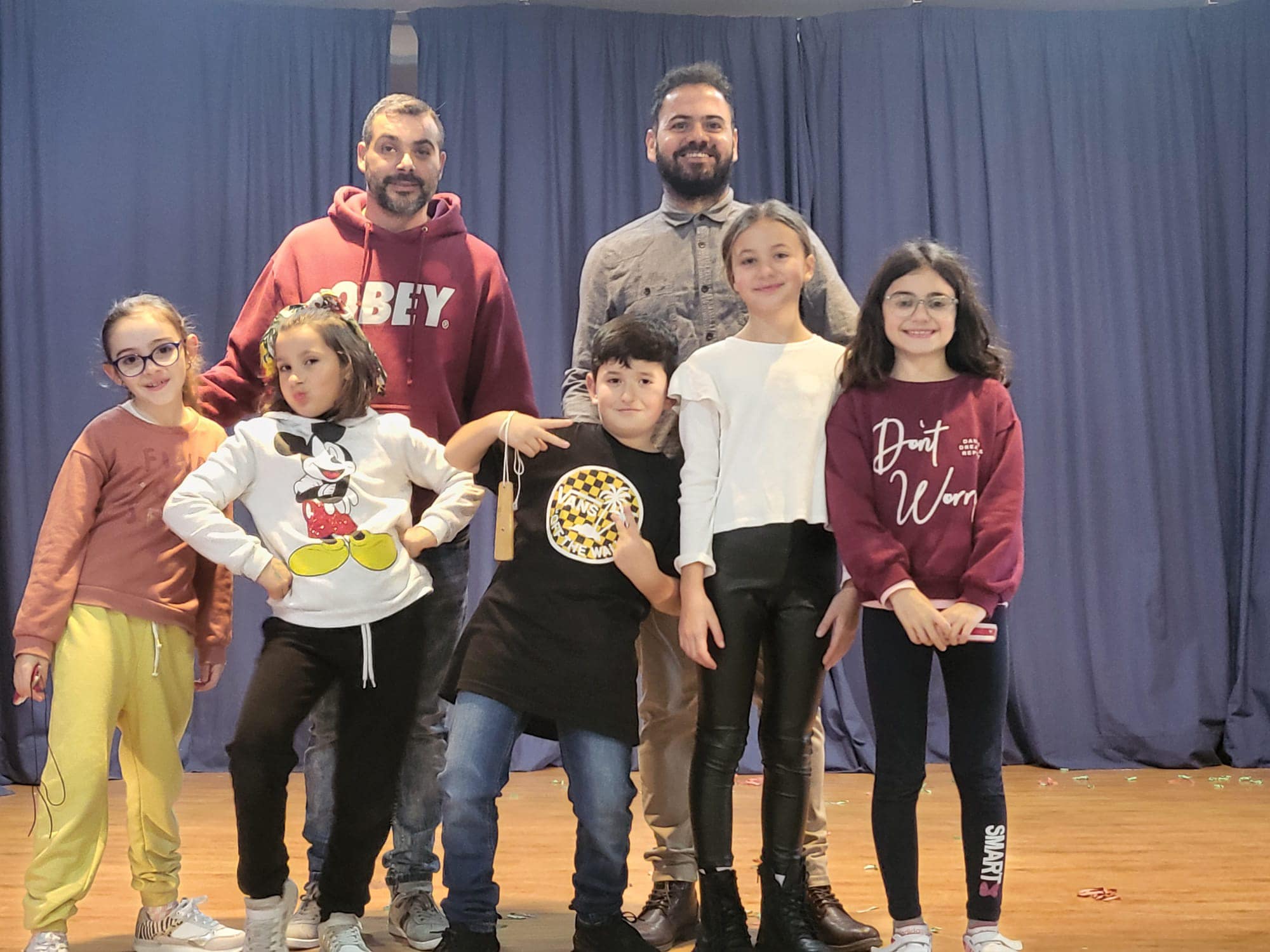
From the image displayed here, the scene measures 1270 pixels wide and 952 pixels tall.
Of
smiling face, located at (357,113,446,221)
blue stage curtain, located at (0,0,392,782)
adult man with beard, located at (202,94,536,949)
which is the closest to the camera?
adult man with beard, located at (202,94,536,949)

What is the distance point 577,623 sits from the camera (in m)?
2.15

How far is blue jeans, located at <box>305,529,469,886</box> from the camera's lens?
92.8 inches

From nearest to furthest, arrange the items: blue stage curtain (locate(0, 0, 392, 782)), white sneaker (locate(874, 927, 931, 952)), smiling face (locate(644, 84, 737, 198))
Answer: white sneaker (locate(874, 927, 931, 952)) → smiling face (locate(644, 84, 737, 198)) → blue stage curtain (locate(0, 0, 392, 782))

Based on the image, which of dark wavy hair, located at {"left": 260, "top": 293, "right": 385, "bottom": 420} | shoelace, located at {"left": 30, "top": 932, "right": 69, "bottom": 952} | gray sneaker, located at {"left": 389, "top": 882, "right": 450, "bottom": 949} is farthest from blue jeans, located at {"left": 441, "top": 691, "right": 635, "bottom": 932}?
shoelace, located at {"left": 30, "top": 932, "right": 69, "bottom": 952}

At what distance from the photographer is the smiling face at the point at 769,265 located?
225cm

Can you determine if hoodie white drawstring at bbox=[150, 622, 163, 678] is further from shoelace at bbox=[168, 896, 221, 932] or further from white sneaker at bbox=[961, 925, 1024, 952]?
white sneaker at bbox=[961, 925, 1024, 952]

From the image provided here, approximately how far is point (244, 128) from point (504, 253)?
108 centimetres

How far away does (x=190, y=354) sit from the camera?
8.09 feet

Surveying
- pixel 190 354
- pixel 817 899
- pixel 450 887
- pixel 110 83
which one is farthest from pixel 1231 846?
pixel 110 83

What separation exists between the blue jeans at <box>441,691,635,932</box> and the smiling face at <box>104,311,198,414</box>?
87 cm

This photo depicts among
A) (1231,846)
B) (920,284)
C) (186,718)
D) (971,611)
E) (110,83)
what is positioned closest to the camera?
(971,611)

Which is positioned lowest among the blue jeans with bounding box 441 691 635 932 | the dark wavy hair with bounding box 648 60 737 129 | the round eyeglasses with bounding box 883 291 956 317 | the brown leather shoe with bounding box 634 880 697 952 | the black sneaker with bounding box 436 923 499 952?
the brown leather shoe with bounding box 634 880 697 952

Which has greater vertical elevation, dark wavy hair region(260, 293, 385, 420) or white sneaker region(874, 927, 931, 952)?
dark wavy hair region(260, 293, 385, 420)

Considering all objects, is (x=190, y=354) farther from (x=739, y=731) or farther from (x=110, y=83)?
(x=110, y=83)
